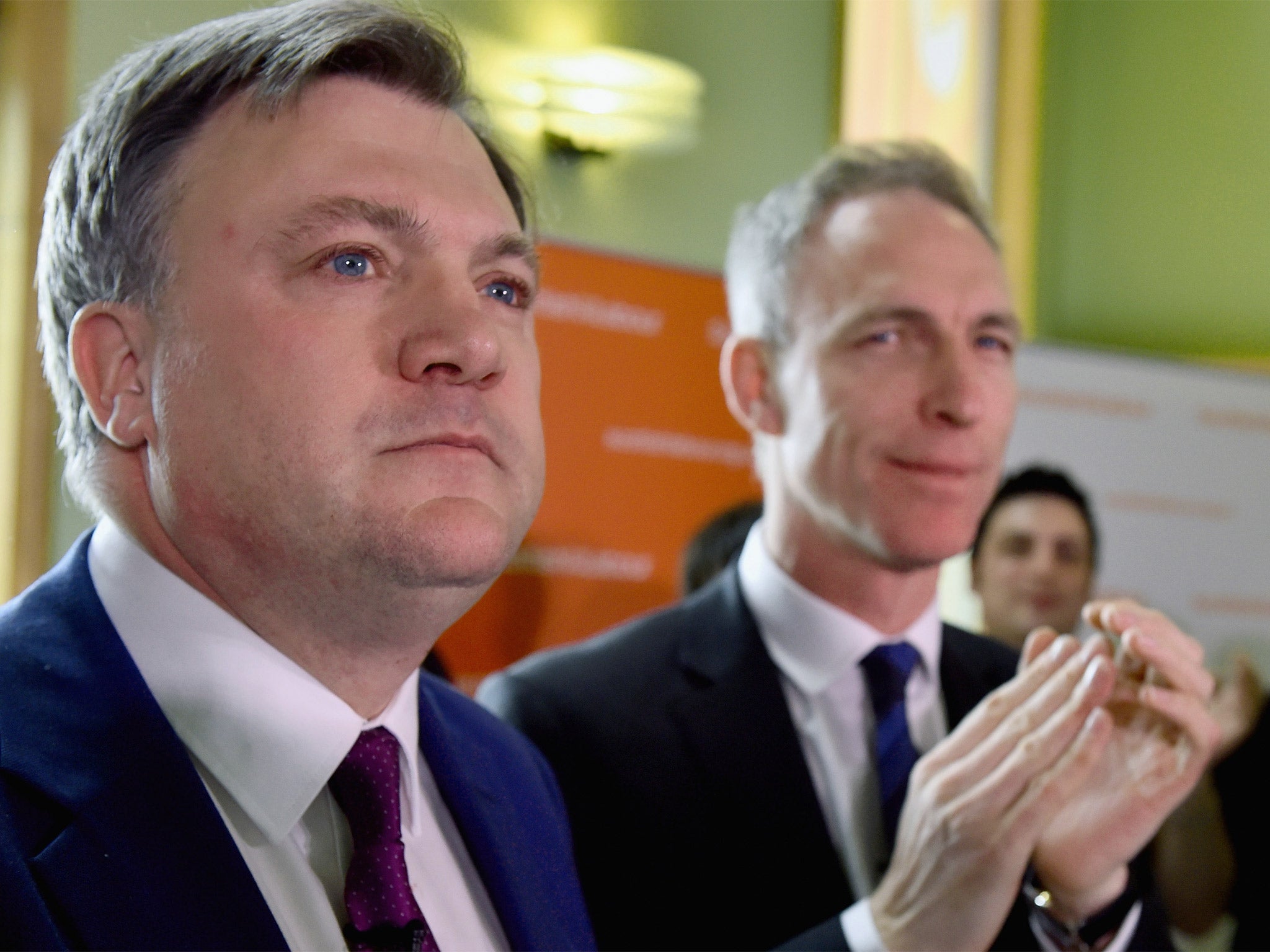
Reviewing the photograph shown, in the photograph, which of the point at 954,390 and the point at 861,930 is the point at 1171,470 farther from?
the point at 861,930

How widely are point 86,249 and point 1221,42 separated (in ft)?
9.04

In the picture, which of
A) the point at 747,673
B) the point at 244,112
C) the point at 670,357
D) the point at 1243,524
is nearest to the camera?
the point at 244,112

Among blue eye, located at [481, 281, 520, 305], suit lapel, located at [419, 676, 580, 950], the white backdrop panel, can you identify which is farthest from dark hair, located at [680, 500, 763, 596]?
blue eye, located at [481, 281, 520, 305]

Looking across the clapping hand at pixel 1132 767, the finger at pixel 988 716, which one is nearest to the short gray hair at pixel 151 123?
the finger at pixel 988 716

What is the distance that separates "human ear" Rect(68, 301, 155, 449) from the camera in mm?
1152

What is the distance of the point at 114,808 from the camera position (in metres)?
0.99

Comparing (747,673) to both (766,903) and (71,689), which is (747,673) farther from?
(71,689)

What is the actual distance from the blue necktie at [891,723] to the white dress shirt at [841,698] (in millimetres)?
14

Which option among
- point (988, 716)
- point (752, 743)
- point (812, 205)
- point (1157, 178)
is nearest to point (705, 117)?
point (1157, 178)

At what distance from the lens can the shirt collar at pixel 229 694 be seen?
1089 mm

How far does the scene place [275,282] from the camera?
3.64 feet

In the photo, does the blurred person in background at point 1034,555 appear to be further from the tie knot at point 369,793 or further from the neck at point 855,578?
the tie knot at point 369,793

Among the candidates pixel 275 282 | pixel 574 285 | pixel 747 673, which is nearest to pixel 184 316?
pixel 275 282

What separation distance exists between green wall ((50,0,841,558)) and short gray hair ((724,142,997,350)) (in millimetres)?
1177
